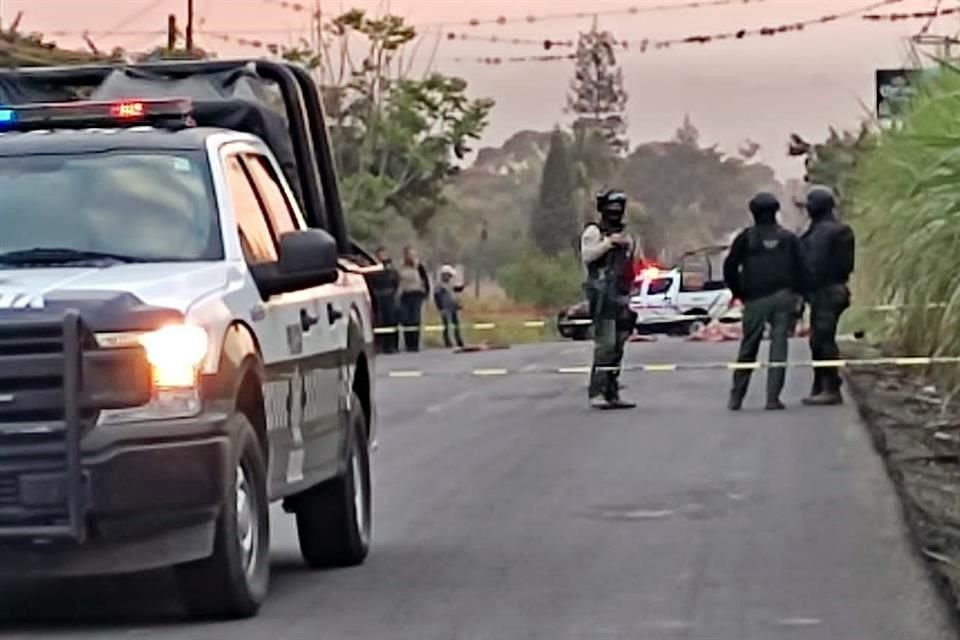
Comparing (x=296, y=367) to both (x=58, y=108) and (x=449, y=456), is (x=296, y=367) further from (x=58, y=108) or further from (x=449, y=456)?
(x=449, y=456)

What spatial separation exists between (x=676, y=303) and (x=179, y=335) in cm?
3724

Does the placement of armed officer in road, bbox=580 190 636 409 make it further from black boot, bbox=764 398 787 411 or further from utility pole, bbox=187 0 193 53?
utility pole, bbox=187 0 193 53

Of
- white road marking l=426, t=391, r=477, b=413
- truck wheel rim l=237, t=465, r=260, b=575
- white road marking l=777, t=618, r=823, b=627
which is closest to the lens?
truck wheel rim l=237, t=465, r=260, b=575

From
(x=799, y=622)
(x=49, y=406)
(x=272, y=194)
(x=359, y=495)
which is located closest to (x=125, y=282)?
(x=49, y=406)

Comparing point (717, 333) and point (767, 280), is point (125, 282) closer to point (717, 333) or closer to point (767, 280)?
point (767, 280)

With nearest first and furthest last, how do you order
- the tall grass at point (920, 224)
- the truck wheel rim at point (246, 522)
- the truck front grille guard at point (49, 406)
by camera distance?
1. the truck front grille guard at point (49, 406)
2. the truck wheel rim at point (246, 522)
3. the tall grass at point (920, 224)

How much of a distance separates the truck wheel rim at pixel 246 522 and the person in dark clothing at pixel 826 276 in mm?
12903

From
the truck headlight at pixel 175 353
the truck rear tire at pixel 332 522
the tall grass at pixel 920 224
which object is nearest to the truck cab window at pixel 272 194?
the truck rear tire at pixel 332 522

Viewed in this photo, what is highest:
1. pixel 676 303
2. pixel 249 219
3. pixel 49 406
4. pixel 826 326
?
pixel 249 219

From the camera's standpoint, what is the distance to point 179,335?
9.00m

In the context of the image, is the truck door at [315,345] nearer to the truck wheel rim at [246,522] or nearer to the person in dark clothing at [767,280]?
the truck wheel rim at [246,522]

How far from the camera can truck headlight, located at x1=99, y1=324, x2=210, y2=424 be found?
8.91 metres

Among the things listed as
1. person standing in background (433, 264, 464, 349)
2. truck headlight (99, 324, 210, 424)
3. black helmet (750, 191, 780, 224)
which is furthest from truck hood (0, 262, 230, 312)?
person standing in background (433, 264, 464, 349)

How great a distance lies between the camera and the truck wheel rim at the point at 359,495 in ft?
38.4
